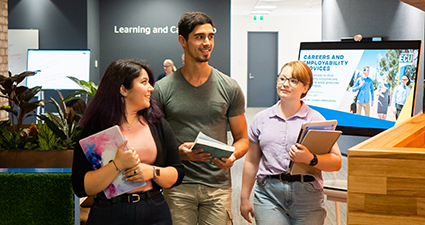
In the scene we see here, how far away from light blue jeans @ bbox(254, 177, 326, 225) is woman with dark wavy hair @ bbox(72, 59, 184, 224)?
1.51 feet

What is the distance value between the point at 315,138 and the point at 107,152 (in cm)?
88

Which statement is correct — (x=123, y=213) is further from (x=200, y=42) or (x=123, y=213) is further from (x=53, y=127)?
(x=53, y=127)

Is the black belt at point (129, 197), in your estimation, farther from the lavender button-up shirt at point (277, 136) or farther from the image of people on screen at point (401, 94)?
the image of people on screen at point (401, 94)

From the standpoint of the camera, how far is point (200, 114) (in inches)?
82.1

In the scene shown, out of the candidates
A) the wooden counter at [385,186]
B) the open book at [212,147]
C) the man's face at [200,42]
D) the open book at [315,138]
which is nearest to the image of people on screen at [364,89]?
the open book at [315,138]

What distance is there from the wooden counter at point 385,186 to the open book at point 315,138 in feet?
3.57

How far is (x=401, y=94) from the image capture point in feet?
10.6

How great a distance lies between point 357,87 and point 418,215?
296 centimetres

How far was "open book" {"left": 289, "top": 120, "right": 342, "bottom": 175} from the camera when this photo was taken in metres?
1.76

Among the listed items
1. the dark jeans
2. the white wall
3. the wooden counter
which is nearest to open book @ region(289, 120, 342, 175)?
the dark jeans

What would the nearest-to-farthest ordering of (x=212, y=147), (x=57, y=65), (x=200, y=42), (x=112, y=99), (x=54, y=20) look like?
(x=112, y=99) < (x=212, y=147) < (x=200, y=42) < (x=57, y=65) < (x=54, y=20)

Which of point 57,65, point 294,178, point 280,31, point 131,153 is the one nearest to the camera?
point 131,153

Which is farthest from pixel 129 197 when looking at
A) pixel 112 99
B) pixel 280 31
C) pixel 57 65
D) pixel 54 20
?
pixel 280 31

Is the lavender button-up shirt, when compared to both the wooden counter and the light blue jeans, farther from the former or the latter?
the wooden counter
